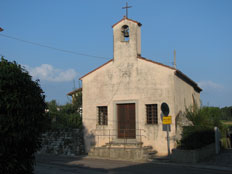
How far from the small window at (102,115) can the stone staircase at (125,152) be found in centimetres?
178

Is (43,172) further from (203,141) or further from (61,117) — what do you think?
(61,117)

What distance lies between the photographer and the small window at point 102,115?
19.8m

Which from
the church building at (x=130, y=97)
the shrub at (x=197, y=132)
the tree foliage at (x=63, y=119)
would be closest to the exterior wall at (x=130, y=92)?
the church building at (x=130, y=97)

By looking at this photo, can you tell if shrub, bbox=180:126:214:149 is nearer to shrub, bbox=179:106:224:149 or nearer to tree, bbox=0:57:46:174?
shrub, bbox=179:106:224:149

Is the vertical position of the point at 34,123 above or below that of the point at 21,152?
above

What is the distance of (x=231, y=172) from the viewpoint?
11953mm

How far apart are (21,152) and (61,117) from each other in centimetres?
1516

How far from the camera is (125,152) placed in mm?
16562

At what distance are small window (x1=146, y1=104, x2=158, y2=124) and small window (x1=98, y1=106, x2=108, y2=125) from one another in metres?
3.11

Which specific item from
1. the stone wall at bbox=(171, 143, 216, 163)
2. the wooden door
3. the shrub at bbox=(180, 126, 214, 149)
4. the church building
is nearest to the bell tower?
the church building

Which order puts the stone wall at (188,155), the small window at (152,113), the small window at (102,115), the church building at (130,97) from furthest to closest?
the small window at (102,115)
the small window at (152,113)
the church building at (130,97)
the stone wall at (188,155)

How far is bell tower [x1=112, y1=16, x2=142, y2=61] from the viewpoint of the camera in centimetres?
1889

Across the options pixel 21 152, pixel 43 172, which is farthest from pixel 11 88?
pixel 43 172

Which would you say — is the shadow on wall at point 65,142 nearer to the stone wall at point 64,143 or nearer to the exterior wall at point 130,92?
the stone wall at point 64,143
